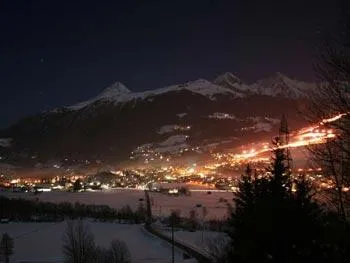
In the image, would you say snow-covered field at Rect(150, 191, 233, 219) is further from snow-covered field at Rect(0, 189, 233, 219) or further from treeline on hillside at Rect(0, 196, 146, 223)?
Answer: treeline on hillside at Rect(0, 196, 146, 223)

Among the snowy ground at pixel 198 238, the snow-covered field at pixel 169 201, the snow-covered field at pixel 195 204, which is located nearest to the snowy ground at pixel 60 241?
the snowy ground at pixel 198 238

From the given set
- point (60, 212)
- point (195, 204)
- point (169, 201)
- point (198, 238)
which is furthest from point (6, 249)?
point (169, 201)

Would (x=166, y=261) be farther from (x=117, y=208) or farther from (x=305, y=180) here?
(x=117, y=208)

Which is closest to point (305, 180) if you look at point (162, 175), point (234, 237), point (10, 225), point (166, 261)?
point (234, 237)

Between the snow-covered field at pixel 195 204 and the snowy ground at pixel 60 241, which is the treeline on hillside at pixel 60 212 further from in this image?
the snowy ground at pixel 60 241

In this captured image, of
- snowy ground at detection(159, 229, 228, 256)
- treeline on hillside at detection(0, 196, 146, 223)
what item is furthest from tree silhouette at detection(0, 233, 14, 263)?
treeline on hillside at detection(0, 196, 146, 223)
